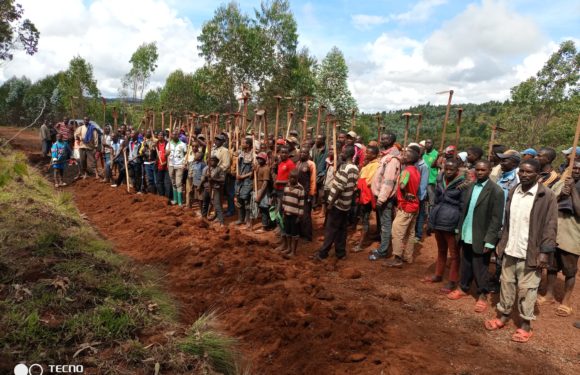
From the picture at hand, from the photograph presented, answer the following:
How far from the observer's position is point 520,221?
13.2 feet

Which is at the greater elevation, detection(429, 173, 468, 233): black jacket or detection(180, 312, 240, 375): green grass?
detection(429, 173, 468, 233): black jacket

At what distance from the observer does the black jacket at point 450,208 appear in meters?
4.96

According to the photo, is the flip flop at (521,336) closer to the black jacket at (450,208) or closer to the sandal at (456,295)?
the sandal at (456,295)

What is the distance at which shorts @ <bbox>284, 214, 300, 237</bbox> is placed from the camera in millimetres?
6176

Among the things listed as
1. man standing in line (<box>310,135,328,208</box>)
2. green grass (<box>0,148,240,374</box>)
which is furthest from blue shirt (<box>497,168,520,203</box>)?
green grass (<box>0,148,240,374</box>)

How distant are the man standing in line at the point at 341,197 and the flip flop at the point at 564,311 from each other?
2986 millimetres

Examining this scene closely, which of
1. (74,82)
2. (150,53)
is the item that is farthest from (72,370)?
(150,53)

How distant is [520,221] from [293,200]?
10.3 feet

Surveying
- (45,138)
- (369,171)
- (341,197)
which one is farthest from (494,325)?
(45,138)

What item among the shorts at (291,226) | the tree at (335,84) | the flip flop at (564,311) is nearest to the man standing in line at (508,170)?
the flip flop at (564,311)

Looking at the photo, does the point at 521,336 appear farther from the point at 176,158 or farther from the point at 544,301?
the point at 176,158

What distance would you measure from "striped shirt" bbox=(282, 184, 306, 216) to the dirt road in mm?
779

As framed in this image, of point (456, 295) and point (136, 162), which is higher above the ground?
point (136, 162)

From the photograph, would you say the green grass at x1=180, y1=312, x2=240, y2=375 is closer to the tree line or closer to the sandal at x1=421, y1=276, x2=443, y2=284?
the sandal at x1=421, y1=276, x2=443, y2=284
